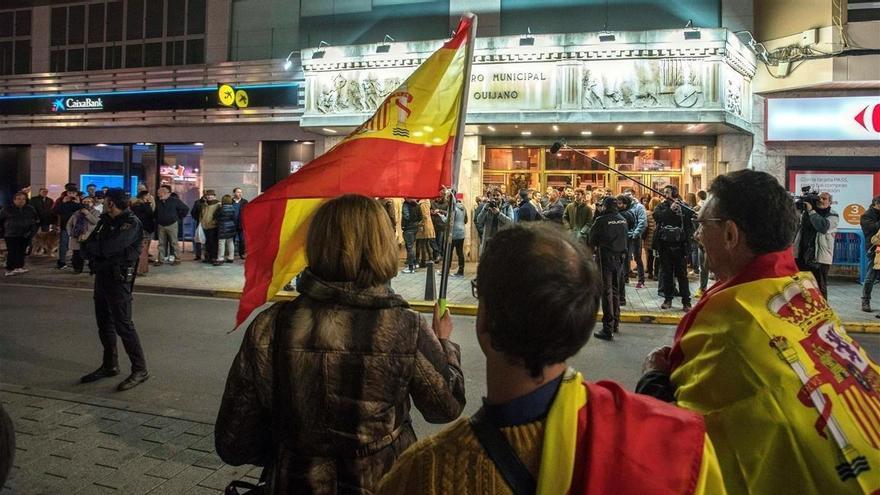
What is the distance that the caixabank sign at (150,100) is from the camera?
60.5 feet

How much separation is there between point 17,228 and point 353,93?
27.7 feet

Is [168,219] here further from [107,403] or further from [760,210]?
[760,210]

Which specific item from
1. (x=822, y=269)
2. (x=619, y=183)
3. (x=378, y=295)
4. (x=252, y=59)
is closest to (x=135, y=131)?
(x=252, y=59)

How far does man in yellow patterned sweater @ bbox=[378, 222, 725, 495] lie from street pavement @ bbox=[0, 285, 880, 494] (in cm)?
321

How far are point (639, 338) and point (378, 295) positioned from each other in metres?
7.41

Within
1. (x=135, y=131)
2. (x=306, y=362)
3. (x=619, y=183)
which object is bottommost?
(x=306, y=362)

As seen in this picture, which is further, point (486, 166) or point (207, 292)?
point (486, 166)

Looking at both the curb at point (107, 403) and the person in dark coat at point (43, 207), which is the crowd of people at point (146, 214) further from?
the curb at point (107, 403)

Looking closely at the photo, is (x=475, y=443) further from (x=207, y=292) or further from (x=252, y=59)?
(x=252, y=59)

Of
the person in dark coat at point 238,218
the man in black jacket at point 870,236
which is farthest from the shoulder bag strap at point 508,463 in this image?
the person in dark coat at point 238,218

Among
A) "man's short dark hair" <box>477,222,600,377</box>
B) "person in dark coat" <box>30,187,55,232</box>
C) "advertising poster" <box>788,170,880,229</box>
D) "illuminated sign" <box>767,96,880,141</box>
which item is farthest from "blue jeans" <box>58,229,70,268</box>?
"advertising poster" <box>788,170,880,229</box>

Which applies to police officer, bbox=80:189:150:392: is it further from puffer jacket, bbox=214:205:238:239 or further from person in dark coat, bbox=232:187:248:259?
puffer jacket, bbox=214:205:238:239

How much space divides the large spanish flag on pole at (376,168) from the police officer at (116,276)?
12.2 ft

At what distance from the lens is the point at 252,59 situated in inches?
769
